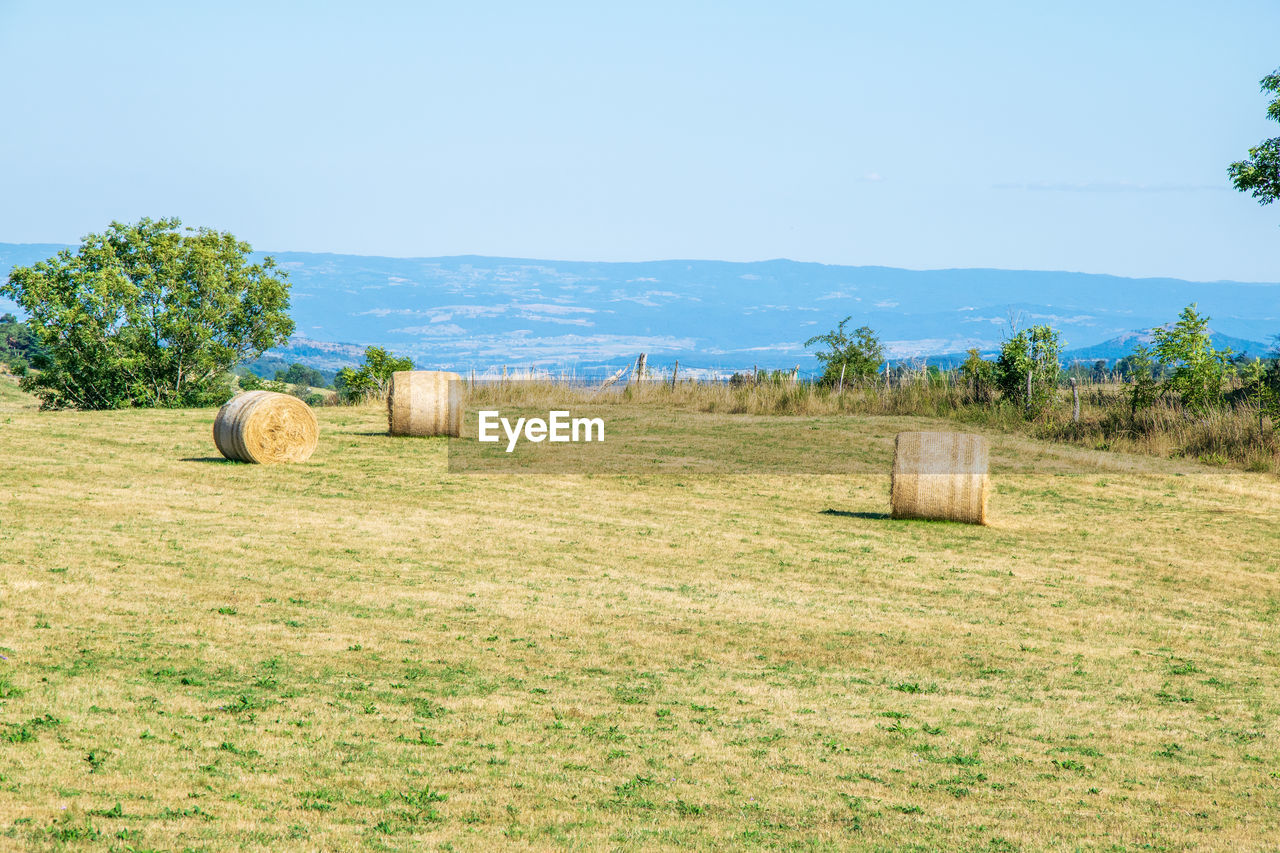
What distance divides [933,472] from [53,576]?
501 inches

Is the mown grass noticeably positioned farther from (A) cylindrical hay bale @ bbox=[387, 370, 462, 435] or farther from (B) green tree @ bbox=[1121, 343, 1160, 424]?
(A) cylindrical hay bale @ bbox=[387, 370, 462, 435]

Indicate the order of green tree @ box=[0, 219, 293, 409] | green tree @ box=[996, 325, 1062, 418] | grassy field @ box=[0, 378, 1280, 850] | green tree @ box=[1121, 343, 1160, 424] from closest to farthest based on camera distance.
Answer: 1. grassy field @ box=[0, 378, 1280, 850]
2. green tree @ box=[1121, 343, 1160, 424]
3. green tree @ box=[996, 325, 1062, 418]
4. green tree @ box=[0, 219, 293, 409]

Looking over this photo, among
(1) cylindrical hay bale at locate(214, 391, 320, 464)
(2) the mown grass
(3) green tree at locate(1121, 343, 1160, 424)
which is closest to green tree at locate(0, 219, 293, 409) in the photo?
(2) the mown grass

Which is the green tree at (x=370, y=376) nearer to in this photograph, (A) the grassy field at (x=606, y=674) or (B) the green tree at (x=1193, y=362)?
(A) the grassy field at (x=606, y=674)

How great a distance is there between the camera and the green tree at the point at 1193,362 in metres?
31.6

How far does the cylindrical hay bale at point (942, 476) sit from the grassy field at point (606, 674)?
1.67 feet

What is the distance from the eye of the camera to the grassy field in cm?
667

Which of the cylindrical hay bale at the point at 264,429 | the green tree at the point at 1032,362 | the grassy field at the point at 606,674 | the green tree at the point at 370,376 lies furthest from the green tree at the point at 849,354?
the cylindrical hay bale at the point at 264,429

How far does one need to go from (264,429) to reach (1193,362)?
76.8 ft

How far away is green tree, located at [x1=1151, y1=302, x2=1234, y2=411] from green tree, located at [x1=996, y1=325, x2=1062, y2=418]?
3.61m

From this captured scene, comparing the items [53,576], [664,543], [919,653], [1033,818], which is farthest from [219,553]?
[1033,818]

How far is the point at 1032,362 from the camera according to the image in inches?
1388

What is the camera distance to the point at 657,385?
41.6 meters

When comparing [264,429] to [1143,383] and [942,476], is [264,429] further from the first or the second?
[1143,383]
